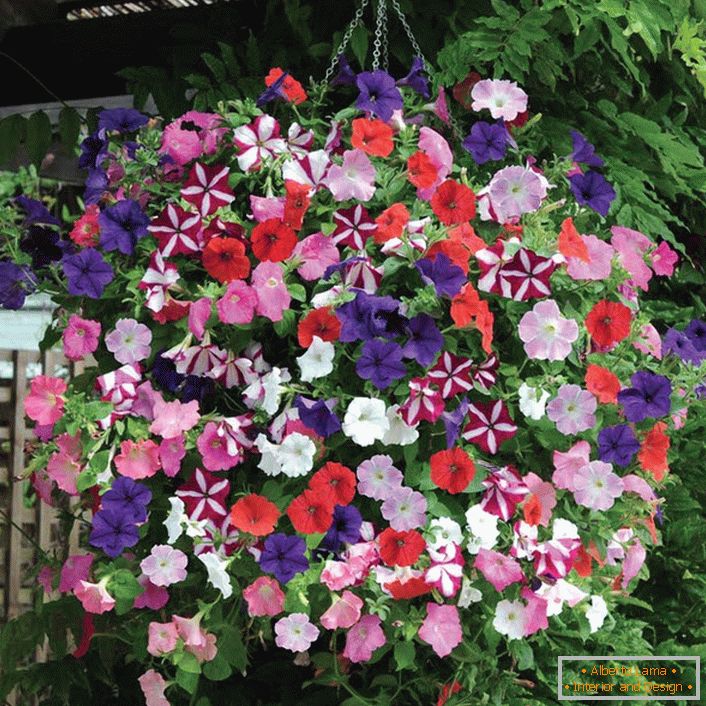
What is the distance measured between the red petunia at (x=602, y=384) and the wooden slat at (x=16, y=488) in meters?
1.95

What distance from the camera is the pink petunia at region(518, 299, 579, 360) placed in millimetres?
1410

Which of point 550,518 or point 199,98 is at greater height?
point 199,98

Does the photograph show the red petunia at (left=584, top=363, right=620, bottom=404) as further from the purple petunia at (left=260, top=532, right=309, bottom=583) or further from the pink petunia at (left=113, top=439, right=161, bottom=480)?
the pink petunia at (left=113, top=439, right=161, bottom=480)

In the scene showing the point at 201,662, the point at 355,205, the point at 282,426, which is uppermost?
the point at 355,205

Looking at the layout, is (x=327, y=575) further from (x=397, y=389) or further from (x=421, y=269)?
(x=421, y=269)

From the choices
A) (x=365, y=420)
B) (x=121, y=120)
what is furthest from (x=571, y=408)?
(x=121, y=120)

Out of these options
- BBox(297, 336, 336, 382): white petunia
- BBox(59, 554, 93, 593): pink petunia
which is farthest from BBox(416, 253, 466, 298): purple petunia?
BBox(59, 554, 93, 593): pink petunia

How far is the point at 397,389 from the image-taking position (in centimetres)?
136

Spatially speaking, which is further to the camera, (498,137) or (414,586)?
(498,137)

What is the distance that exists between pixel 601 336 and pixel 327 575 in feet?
1.57

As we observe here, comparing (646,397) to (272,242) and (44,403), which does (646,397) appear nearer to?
(272,242)

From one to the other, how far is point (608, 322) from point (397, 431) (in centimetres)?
33

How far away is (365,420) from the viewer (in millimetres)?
1328

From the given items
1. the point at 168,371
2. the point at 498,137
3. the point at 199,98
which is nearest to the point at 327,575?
the point at 168,371
